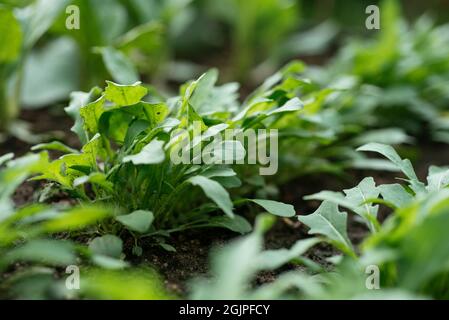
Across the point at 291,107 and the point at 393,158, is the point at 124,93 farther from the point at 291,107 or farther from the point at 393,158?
the point at 393,158

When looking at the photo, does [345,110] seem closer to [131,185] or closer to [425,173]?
[425,173]

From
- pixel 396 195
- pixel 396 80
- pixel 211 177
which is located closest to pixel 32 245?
pixel 211 177

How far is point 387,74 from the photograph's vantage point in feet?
6.37

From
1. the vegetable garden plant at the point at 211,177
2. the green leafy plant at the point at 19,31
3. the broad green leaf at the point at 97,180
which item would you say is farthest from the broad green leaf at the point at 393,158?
the green leafy plant at the point at 19,31

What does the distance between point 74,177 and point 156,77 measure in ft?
3.79

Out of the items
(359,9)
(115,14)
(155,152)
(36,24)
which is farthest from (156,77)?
(359,9)

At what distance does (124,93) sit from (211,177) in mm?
254

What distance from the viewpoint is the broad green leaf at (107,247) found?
0.98 m

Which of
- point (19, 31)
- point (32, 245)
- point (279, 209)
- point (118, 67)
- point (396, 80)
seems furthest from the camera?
point (396, 80)

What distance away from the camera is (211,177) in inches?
45.3

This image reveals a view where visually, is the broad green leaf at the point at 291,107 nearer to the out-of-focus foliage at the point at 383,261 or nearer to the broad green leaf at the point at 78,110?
the out-of-focus foliage at the point at 383,261

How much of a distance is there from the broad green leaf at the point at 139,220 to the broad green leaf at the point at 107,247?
0.05m

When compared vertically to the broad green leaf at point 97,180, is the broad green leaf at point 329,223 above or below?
below

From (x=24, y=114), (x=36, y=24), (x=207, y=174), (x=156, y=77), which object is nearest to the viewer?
(x=207, y=174)
